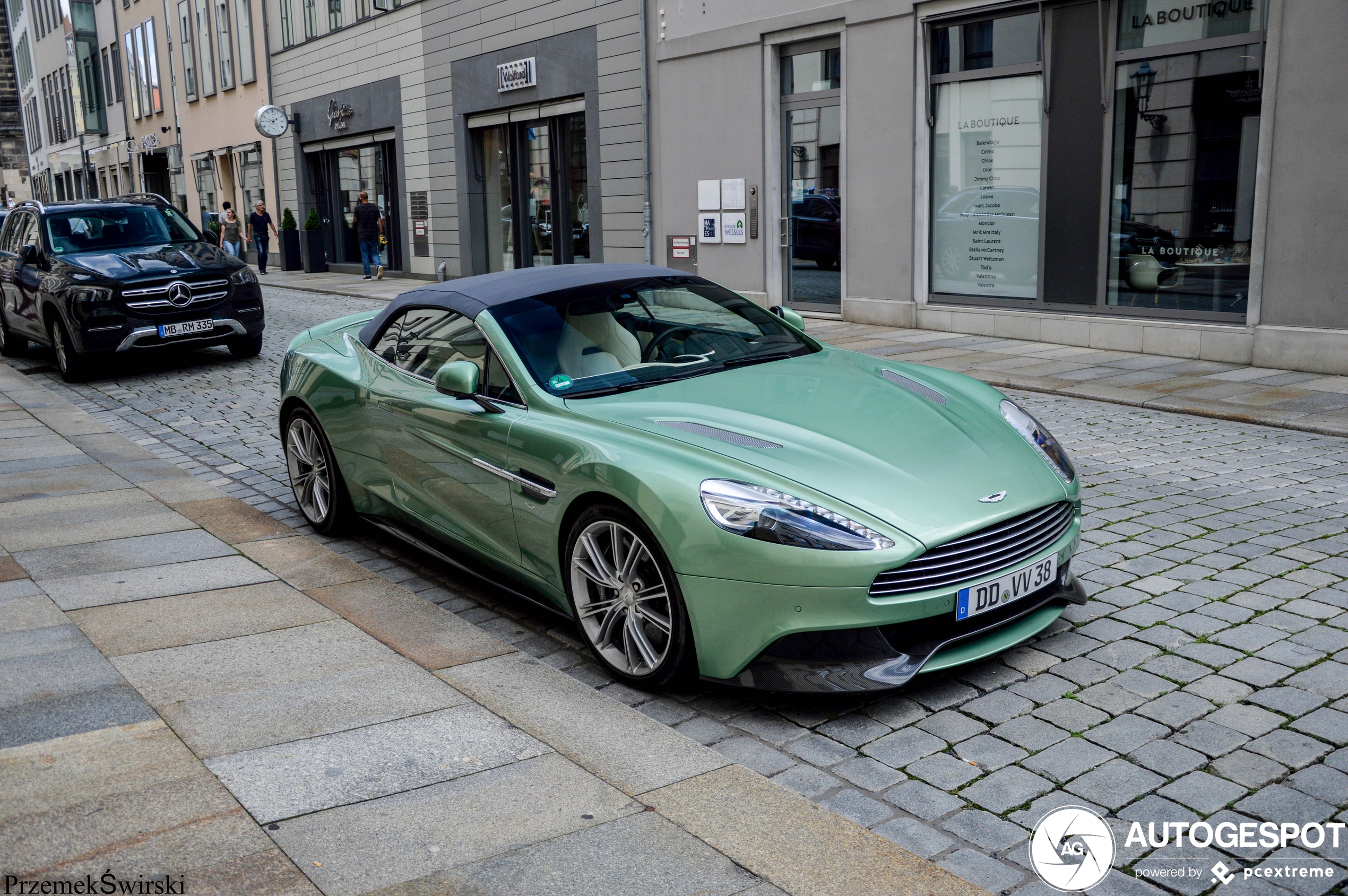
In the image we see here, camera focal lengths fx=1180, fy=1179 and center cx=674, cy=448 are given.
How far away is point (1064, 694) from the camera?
12.9 feet

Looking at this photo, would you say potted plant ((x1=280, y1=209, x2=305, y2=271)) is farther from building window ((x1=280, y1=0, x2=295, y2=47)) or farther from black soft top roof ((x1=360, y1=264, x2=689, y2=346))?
black soft top roof ((x1=360, y1=264, x2=689, y2=346))

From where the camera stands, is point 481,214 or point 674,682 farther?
point 481,214

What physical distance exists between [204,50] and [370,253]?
598 inches

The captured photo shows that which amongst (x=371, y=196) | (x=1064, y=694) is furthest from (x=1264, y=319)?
(x=371, y=196)

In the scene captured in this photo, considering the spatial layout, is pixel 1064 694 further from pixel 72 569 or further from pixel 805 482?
pixel 72 569

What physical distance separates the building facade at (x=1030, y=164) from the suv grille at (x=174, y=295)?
24.3 feet

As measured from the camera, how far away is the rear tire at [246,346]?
13.2m

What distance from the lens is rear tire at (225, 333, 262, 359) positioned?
521 inches

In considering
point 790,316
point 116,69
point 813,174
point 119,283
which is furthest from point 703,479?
point 116,69

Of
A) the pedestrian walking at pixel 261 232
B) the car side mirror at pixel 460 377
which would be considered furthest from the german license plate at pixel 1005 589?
the pedestrian walking at pixel 261 232

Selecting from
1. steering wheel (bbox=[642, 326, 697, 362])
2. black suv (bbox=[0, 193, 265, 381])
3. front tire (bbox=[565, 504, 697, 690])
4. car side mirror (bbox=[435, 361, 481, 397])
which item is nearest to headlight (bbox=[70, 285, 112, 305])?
black suv (bbox=[0, 193, 265, 381])

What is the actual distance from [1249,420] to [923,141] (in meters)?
6.79

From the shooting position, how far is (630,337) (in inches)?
199

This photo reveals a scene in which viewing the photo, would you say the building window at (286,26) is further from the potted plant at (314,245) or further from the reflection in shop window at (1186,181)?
the reflection in shop window at (1186,181)
